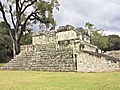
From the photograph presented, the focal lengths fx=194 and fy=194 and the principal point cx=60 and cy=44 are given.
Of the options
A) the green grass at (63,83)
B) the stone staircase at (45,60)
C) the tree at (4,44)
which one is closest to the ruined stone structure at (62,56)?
the stone staircase at (45,60)

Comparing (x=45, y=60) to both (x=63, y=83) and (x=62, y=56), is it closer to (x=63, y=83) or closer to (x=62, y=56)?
(x=62, y=56)

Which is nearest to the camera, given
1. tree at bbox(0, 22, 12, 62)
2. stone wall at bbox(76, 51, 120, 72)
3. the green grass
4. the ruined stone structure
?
the green grass

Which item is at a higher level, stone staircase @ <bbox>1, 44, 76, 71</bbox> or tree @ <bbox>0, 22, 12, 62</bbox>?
tree @ <bbox>0, 22, 12, 62</bbox>

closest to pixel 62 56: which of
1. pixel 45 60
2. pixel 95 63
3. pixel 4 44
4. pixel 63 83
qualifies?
pixel 45 60

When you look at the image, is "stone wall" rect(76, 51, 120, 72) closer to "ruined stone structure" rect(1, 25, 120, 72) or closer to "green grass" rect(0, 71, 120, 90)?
"ruined stone structure" rect(1, 25, 120, 72)

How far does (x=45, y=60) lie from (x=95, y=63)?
3.90 metres

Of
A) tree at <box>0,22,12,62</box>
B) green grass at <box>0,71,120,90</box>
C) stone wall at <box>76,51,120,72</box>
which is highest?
tree at <box>0,22,12,62</box>

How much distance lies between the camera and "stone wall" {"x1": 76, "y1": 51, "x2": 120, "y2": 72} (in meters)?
12.2

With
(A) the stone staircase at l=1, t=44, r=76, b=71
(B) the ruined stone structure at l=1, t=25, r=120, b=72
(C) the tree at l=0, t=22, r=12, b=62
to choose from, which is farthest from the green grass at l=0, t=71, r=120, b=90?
(C) the tree at l=0, t=22, r=12, b=62

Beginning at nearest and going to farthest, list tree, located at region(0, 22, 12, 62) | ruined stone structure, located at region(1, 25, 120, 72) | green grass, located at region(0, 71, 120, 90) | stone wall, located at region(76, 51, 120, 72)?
green grass, located at region(0, 71, 120, 90)
stone wall, located at region(76, 51, 120, 72)
ruined stone structure, located at region(1, 25, 120, 72)
tree, located at region(0, 22, 12, 62)

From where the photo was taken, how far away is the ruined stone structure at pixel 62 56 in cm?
1267

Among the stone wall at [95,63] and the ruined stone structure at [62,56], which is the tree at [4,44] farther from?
the stone wall at [95,63]

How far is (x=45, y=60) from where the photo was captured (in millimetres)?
14578

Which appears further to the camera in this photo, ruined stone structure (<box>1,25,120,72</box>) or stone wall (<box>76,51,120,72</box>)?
ruined stone structure (<box>1,25,120,72</box>)
